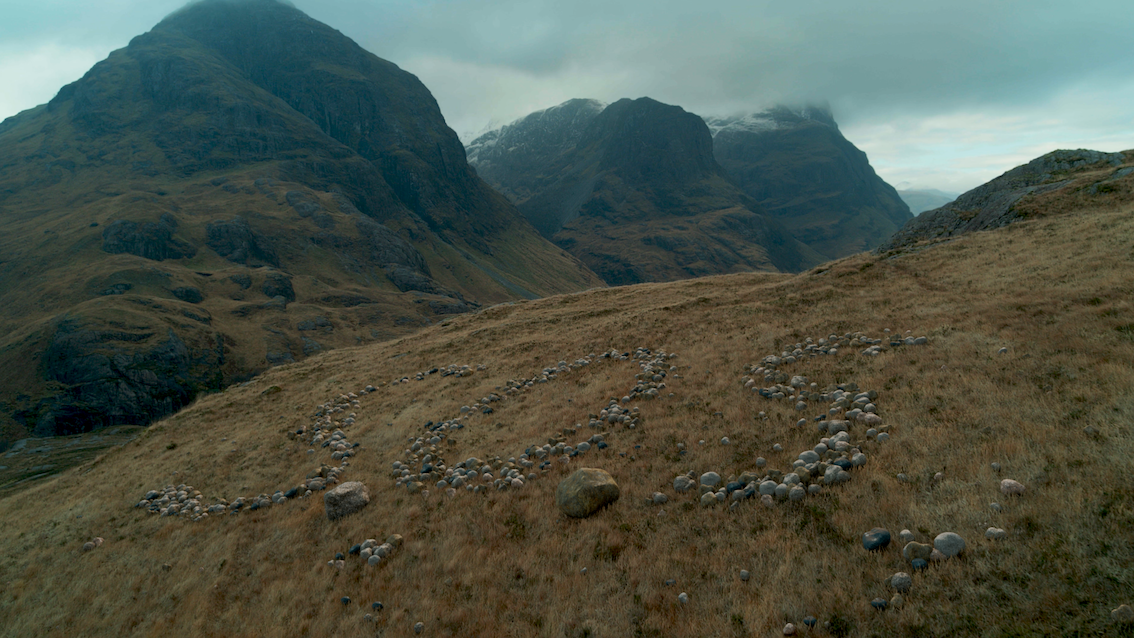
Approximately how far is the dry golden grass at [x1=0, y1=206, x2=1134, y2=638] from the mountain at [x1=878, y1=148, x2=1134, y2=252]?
508 inches

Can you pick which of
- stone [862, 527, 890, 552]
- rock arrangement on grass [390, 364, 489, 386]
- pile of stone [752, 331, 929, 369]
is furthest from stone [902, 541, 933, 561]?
Result: rock arrangement on grass [390, 364, 489, 386]

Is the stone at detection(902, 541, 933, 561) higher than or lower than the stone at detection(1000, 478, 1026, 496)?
lower

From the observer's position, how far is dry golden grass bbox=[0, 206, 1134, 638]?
902 cm

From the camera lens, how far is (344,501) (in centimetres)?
1773

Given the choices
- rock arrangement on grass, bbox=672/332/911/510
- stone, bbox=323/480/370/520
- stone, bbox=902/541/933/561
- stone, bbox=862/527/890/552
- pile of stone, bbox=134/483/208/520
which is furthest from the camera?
pile of stone, bbox=134/483/208/520

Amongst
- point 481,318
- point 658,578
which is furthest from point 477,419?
point 481,318

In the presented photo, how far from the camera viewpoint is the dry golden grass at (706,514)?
9016mm

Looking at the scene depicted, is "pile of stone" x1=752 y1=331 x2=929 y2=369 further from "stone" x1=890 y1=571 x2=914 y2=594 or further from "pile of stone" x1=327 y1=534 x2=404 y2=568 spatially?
"pile of stone" x1=327 y1=534 x2=404 y2=568

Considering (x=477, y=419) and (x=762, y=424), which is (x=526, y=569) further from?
(x=477, y=419)

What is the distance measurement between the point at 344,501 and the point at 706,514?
12.5 metres

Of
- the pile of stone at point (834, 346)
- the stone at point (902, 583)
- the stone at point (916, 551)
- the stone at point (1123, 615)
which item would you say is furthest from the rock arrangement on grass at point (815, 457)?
the stone at point (1123, 615)

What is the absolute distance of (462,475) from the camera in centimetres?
1809

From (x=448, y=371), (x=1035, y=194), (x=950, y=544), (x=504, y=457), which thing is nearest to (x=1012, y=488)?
(x=950, y=544)

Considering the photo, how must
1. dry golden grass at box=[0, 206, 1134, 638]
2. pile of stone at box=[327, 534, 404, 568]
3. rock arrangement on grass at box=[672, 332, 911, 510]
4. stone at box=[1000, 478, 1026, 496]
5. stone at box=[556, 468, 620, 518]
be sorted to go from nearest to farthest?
1. dry golden grass at box=[0, 206, 1134, 638]
2. stone at box=[1000, 478, 1026, 496]
3. rock arrangement on grass at box=[672, 332, 911, 510]
4. stone at box=[556, 468, 620, 518]
5. pile of stone at box=[327, 534, 404, 568]
